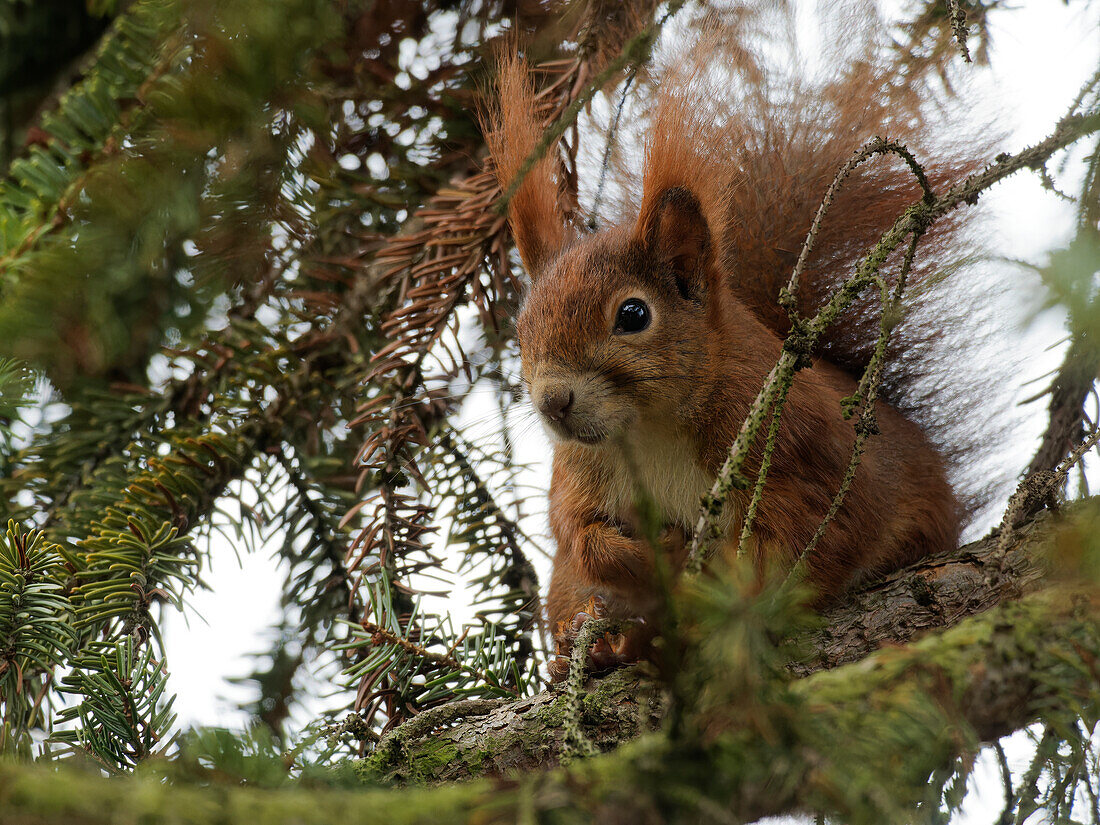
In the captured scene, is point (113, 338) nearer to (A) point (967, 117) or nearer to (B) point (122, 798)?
(B) point (122, 798)

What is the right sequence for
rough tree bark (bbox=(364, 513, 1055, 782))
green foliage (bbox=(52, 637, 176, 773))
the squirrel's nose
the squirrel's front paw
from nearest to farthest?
green foliage (bbox=(52, 637, 176, 773)) < rough tree bark (bbox=(364, 513, 1055, 782)) < the squirrel's front paw < the squirrel's nose

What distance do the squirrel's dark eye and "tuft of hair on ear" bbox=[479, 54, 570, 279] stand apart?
0.70 ft

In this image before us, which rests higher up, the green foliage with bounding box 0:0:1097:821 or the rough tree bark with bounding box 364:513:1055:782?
the green foliage with bounding box 0:0:1097:821

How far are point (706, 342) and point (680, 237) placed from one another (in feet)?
0.61

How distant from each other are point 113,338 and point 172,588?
467 millimetres

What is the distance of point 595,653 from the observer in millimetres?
1185

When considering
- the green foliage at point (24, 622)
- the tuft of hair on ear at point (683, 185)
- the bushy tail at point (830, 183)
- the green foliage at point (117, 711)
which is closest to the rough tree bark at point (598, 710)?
the green foliage at point (117, 711)

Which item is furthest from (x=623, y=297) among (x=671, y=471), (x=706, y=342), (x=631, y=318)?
(x=671, y=471)

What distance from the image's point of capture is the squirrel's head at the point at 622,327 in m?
1.30

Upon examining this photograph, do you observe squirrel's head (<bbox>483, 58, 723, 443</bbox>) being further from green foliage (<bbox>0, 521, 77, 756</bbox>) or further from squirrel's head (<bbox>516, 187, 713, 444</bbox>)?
green foliage (<bbox>0, 521, 77, 756</bbox>)

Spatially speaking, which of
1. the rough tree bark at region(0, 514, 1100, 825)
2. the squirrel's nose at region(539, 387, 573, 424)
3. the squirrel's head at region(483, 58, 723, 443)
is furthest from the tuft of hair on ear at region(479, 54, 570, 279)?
the rough tree bark at region(0, 514, 1100, 825)

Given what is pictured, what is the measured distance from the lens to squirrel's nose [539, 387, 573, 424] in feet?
4.16

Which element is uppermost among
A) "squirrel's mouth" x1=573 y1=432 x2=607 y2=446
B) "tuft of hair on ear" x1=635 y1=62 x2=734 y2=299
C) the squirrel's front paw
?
"tuft of hair on ear" x1=635 y1=62 x2=734 y2=299

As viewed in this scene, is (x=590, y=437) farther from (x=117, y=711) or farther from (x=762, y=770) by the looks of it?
(x=762, y=770)
